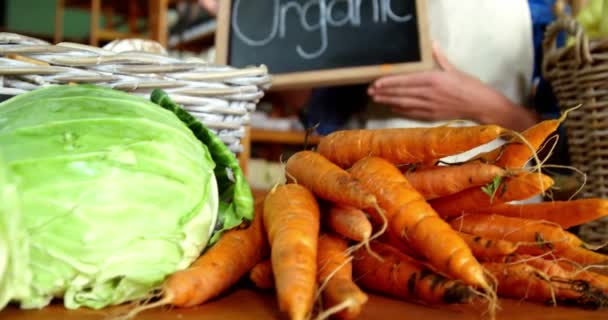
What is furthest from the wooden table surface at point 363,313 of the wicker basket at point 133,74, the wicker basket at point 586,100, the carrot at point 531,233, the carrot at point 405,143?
the wicker basket at point 586,100

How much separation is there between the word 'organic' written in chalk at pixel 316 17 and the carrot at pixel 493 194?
2.50 feet

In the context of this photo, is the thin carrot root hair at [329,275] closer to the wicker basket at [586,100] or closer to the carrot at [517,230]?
the carrot at [517,230]

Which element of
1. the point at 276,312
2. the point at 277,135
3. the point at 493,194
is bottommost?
the point at 277,135

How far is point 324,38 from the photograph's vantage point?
146 centimetres

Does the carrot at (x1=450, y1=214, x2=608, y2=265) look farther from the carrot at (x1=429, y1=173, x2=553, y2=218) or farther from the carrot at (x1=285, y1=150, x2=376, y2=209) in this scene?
the carrot at (x1=285, y1=150, x2=376, y2=209)

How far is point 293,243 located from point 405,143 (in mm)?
236

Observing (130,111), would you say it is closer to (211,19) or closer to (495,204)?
(495,204)

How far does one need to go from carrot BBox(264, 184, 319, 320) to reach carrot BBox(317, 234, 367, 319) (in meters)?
0.02

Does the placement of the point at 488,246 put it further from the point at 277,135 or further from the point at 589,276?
the point at 277,135

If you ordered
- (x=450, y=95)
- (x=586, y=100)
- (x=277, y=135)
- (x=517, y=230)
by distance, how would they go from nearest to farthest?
(x=517, y=230) → (x=586, y=100) → (x=450, y=95) → (x=277, y=135)

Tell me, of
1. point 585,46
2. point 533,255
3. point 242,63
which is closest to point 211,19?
point 242,63

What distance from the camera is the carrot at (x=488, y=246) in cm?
67

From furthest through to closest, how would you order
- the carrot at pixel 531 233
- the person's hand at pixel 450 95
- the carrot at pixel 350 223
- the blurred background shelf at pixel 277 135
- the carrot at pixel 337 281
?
the blurred background shelf at pixel 277 135 < the person's hand at pixel 450 95 < the carrot at pixel 531 233 < the carrot at pixel 350 223 < the carrot at pixel 337 281

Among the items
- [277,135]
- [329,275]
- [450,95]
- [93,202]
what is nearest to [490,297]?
[329,275]
